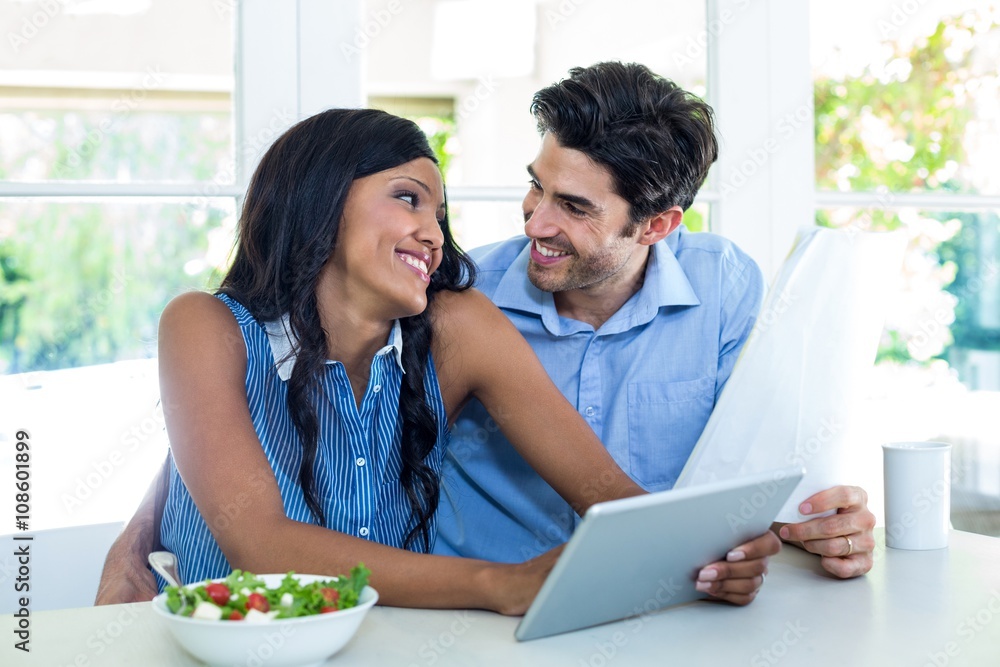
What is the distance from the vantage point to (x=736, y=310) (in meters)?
1.88

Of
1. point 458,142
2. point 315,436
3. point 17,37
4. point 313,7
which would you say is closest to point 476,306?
point 315,436

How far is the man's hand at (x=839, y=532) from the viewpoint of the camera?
1.22 m

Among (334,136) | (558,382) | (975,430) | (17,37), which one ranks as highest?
(17,37)

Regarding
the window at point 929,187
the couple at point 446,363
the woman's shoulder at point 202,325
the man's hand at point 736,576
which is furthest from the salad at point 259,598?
the window at point 929,187

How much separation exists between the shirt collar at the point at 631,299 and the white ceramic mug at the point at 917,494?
1.89ft

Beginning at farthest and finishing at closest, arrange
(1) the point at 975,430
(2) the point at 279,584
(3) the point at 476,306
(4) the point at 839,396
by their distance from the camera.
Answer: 1. (1) the point at 975,430
2. (3) the point at 476,306
3. (4) the point at 839,396
4. (2) the point at 279,584

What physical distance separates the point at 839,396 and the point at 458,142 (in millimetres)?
1161

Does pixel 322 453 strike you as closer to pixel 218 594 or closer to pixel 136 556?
pixel 136 556

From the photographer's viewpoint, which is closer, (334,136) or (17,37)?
(334,136)

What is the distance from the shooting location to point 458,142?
2145 mm

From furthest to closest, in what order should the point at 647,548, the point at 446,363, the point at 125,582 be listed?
the point at 446,363, the point at 125,582, the point at 647,548

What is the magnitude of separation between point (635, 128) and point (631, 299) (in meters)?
0.34

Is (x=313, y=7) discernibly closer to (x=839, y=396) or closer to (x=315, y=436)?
(x=315, y=436)

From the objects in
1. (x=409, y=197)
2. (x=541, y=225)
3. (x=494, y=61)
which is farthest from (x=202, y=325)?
(x=494, y=61)
